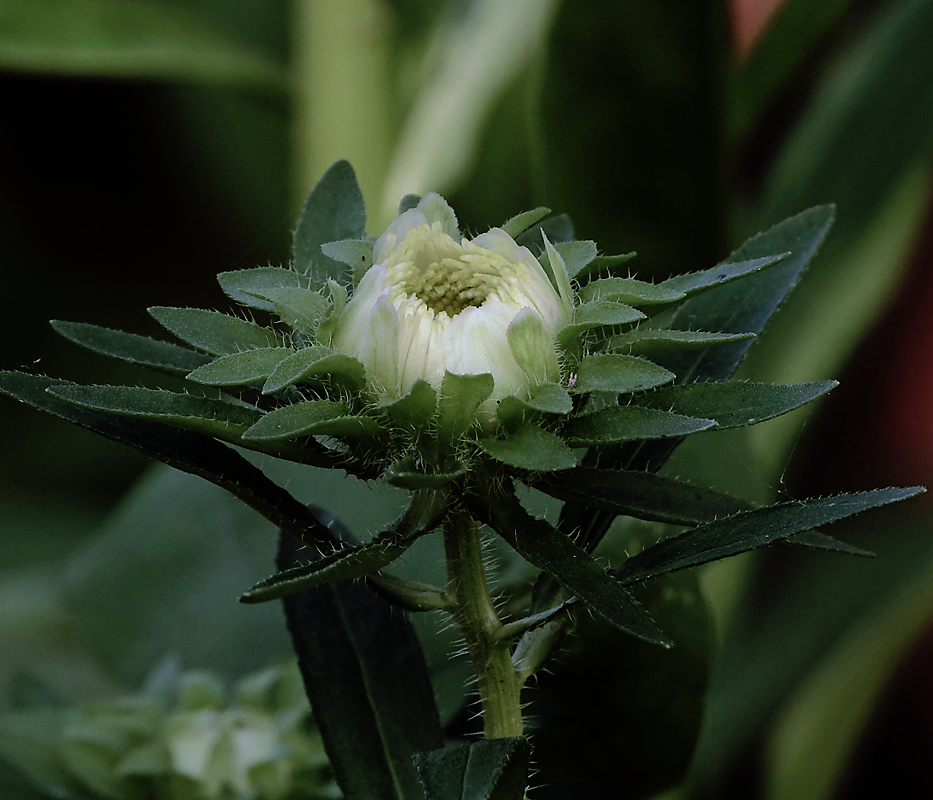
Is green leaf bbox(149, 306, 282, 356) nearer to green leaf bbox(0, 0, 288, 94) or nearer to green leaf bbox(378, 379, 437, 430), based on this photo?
green leaf bbox(378, 379, 437, 430)

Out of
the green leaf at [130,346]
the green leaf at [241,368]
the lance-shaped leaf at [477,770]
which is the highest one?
the green leaf at [130,346]

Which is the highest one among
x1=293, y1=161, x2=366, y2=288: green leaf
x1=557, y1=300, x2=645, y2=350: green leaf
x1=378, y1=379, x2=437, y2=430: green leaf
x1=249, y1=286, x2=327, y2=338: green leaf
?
x1=293, y1=161, x2=366, y2=288: green leaf

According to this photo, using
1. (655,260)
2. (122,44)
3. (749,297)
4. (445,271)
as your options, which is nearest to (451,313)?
(445,271)

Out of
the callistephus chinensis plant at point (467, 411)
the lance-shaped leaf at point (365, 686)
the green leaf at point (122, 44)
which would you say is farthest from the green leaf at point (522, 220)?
the green leaf at point (122, 44)

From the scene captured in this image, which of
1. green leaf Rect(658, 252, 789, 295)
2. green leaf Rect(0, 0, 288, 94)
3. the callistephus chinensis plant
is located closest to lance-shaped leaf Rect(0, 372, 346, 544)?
the callistephus chinensis plant

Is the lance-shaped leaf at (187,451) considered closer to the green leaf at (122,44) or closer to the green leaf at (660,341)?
the green leaf at (660,341)

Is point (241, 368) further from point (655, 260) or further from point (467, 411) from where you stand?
point (655, 260)
